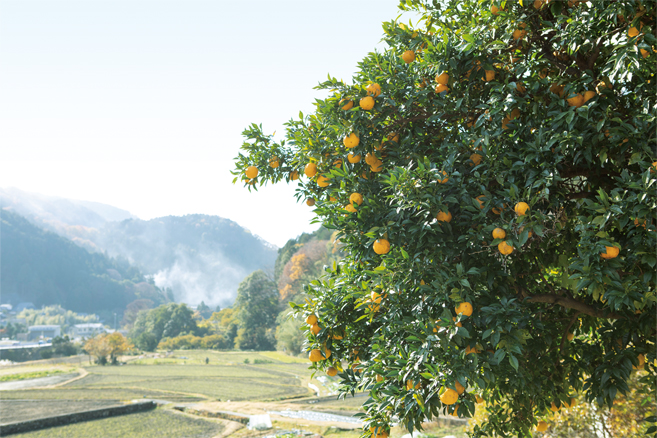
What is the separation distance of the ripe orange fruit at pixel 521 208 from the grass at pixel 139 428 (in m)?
12.9

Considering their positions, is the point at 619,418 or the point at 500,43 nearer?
the point at 500,43

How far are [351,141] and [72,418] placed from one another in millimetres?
17072

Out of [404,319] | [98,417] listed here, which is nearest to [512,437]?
[404,319]

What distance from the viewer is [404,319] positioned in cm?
221

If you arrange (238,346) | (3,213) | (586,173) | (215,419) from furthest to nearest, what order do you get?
(3,213) < (238,346) < (215,419) < (586,173)

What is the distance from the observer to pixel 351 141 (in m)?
2.41

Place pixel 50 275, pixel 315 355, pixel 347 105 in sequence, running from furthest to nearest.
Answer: pixel 50 275
pixel 315 355
pixel 347 105

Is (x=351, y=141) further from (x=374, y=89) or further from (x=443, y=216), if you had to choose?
(x=443, y=216)

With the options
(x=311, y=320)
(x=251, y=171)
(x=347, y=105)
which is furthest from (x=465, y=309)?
(x=251, y=171)

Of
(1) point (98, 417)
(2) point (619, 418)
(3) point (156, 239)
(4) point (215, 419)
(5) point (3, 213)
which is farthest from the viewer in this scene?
(3) point (156, 239)

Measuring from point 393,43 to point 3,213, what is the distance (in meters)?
134

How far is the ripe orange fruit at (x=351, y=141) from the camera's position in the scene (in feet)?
7.87

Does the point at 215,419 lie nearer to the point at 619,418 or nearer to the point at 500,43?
the point at 619,418

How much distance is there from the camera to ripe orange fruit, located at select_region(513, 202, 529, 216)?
1968 millimetres
